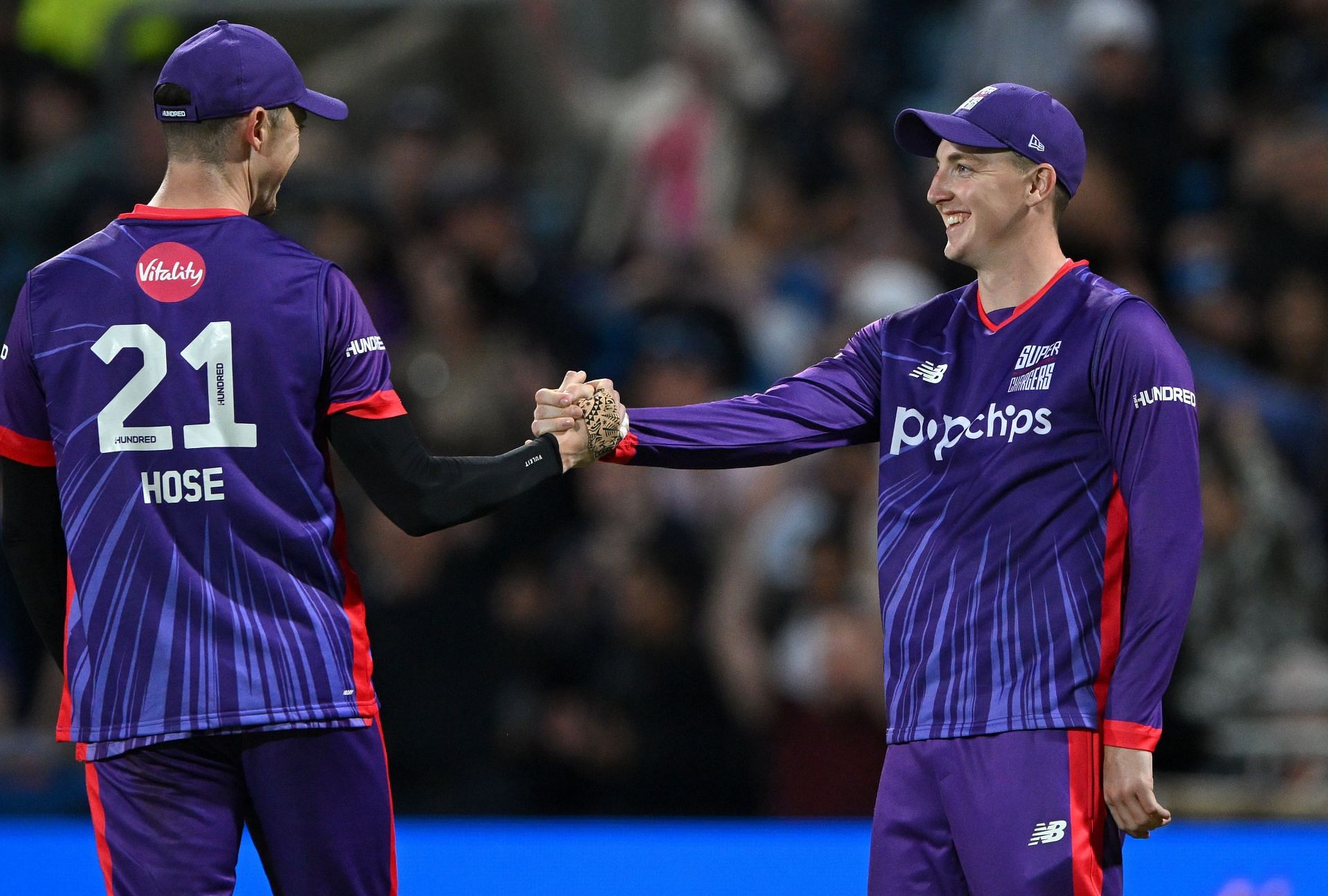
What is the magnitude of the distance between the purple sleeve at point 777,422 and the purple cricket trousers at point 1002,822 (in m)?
0.88

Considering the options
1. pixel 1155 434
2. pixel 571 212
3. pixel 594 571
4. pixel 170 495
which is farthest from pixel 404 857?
pixel 571 212

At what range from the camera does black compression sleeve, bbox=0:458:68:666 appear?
3902mm

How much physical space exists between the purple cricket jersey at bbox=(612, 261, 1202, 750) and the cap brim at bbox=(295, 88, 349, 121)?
1440mm

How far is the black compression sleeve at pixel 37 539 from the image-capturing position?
390 centimetres

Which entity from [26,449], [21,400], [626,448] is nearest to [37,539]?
[26,449]

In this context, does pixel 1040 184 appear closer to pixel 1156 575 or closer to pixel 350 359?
pixel 1156 575

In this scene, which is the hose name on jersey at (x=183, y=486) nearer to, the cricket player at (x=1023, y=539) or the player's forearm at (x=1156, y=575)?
the cricket player at (x=1023, y=539)

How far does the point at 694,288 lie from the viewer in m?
8.81

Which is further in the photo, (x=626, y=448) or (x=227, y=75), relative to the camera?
(x=626, y=448)

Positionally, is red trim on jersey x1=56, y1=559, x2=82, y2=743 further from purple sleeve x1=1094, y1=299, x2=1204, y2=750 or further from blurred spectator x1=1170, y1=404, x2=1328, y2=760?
blurred spectator x1=1170, y1=404, x2=1328, y2=760

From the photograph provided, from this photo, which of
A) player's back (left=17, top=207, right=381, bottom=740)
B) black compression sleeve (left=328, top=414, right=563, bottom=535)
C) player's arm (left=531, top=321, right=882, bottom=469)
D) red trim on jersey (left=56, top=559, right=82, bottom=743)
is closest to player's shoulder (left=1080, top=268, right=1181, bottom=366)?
player's arm (left=531, top=321, right=882, bottom=469)

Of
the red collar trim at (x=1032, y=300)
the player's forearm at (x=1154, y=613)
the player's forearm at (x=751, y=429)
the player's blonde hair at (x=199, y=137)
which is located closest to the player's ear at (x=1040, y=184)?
the red collar trim at (x=1032, y=300)

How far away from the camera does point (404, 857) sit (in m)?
6.03

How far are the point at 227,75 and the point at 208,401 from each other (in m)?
0.69
